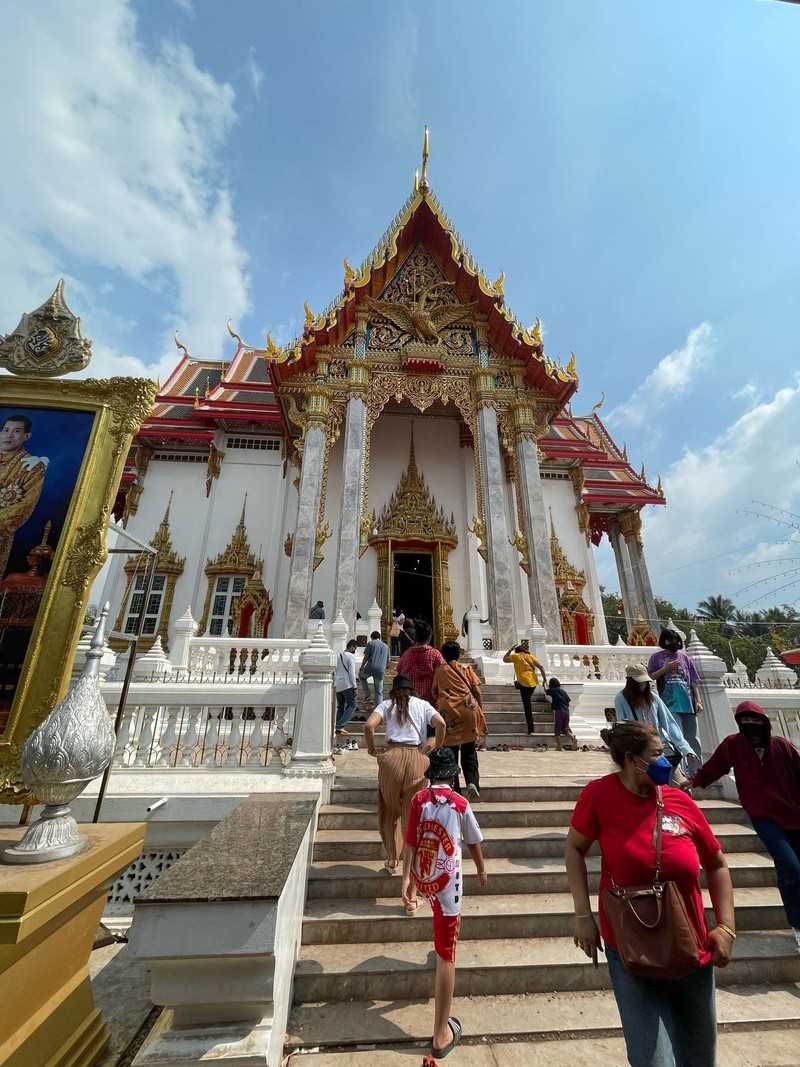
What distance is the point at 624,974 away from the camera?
1.53 metres

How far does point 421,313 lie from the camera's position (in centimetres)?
1250

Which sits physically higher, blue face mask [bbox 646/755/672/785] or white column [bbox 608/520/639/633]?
white column [bbox 608/520/639/633]

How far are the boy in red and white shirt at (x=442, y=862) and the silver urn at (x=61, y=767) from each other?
4.59 feet

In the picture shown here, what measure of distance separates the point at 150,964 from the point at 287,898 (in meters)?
0.52

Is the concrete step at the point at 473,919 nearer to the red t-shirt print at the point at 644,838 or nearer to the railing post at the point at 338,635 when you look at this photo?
the red t-shirt print at the point at 644,838

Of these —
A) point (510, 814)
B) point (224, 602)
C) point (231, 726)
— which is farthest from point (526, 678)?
point (224, 602)

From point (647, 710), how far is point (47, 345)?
19.0ft

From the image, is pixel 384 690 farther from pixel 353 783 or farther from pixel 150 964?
pixel 150 964

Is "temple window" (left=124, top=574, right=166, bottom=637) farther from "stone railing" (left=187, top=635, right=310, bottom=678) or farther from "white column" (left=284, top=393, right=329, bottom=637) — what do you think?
"stone railing" (left=187, top=635, right=310, bottom=678)

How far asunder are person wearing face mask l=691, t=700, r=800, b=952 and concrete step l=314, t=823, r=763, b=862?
2.75 ft

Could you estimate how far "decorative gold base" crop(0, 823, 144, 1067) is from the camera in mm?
1446

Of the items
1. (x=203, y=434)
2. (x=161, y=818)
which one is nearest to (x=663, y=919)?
(x=161, y=818)

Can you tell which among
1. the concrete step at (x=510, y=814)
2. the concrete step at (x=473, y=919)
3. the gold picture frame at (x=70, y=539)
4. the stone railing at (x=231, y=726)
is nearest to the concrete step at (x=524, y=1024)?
the concrete step at (x=473, y=919)

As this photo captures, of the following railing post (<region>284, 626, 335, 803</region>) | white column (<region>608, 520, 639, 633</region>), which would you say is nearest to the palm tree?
white column (<region>608, 520, 639, 633</region>)
